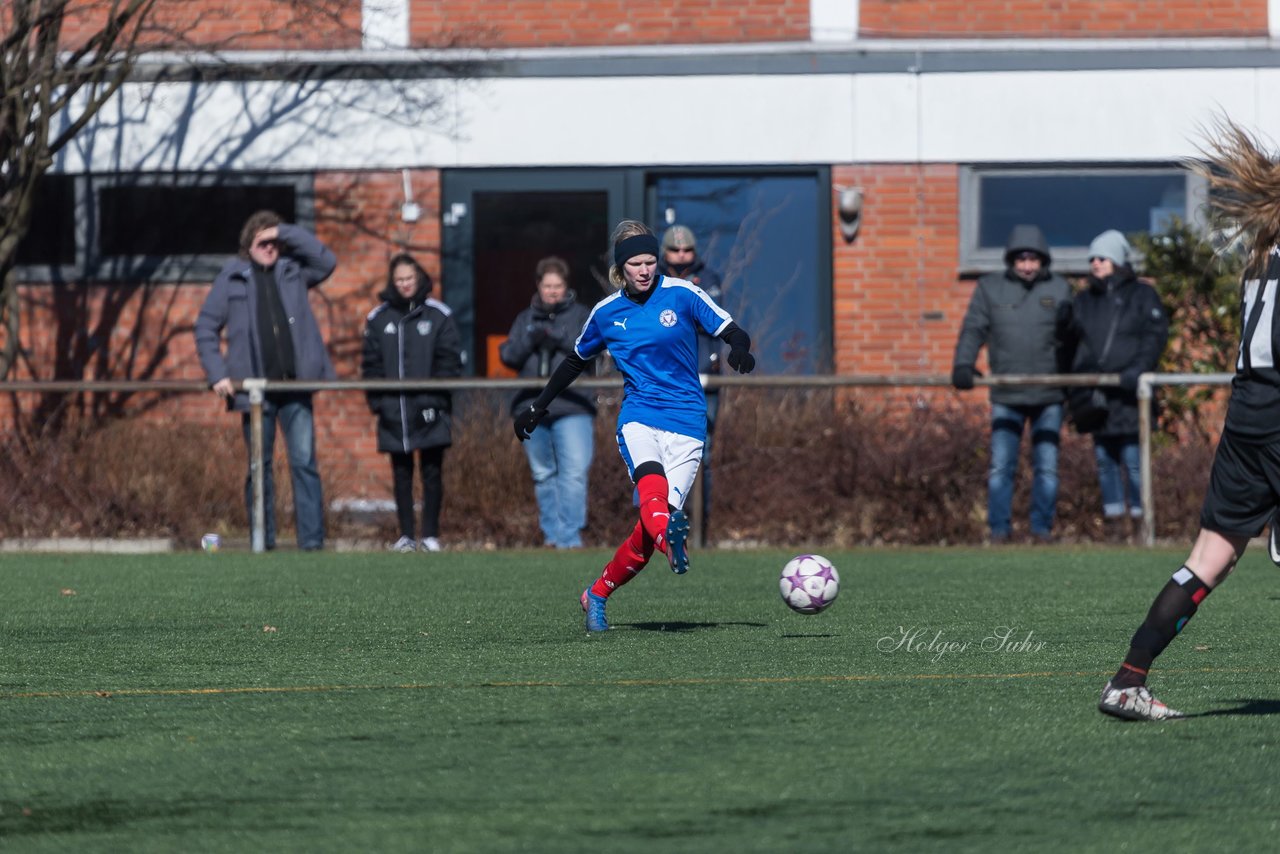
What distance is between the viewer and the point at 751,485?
49.1ft

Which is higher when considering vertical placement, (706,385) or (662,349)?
(662,349)

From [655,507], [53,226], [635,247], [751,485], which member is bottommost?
[751,485]

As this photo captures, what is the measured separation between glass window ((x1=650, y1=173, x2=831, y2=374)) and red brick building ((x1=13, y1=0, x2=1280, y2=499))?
2 centimetres

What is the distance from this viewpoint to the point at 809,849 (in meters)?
4.46

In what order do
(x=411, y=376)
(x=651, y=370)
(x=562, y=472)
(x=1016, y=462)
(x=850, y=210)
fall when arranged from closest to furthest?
(x=651, y=370)
(x=562, y=472)
(x=1016, y=462)
(x=411, y=376)
(x=850, y=210)

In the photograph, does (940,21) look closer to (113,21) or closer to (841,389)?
(841,389)

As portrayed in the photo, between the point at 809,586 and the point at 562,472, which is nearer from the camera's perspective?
the point at 809,586

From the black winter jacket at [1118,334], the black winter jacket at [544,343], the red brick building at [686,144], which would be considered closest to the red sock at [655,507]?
the black winter jacket at [544,343]

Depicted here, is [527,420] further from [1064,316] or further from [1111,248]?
[1111,248]

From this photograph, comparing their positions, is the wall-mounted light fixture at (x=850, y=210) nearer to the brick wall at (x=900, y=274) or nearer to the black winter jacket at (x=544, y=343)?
the brick wall at (x=900, y=274)

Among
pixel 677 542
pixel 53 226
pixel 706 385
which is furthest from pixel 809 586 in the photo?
pixel 53 226

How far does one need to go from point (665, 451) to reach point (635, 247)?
88 cm

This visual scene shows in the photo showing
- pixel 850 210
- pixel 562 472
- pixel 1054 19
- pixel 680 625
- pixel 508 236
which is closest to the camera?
pixel 680 625

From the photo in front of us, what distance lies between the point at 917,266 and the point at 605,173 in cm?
280
